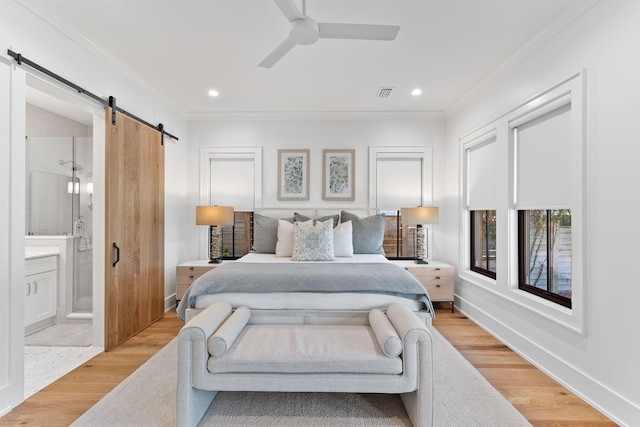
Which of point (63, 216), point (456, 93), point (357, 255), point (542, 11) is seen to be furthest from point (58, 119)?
point (542, 11)

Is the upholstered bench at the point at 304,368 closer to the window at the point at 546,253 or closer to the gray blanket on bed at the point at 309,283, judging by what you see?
the gray blanket on bed at the point at 309,283

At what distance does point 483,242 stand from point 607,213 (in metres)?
1.94

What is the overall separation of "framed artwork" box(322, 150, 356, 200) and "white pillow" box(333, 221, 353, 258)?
823 millimetres

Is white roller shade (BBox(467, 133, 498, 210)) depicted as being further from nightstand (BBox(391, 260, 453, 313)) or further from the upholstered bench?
the upholstered bench

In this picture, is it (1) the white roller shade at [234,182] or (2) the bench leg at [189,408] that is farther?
(1) the white roller shade at [234,182]

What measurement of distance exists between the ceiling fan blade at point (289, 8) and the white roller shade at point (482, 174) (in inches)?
97.5

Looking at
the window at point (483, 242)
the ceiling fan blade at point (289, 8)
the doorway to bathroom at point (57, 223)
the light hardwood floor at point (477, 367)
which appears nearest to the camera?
the ceiling fan blade at point (289, 8)

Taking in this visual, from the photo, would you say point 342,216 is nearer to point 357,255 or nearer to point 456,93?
point 357,255

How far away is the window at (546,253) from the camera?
107 inches

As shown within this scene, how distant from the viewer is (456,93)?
13.4ft

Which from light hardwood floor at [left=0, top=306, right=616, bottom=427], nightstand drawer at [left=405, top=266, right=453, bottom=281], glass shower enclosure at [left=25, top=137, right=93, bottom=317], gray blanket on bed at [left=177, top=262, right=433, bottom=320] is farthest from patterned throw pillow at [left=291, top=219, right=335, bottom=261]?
glass shower enclosure at [left=25, top=137, right=93, bottom=317]

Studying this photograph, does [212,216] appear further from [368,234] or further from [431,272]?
[431,272]

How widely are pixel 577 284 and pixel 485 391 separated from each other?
98cm

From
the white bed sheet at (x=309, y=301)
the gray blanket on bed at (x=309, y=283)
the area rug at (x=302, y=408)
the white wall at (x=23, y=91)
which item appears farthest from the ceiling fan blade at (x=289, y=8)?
the area rug at (x=302, y=408)
